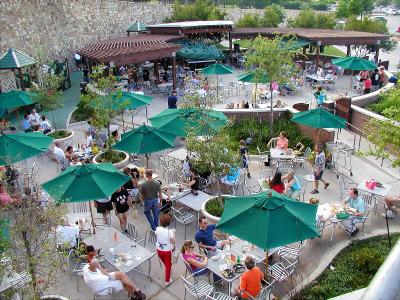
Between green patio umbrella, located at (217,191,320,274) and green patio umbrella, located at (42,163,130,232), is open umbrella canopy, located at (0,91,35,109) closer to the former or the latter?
green patio umbrella, located at (42,163,130,232)

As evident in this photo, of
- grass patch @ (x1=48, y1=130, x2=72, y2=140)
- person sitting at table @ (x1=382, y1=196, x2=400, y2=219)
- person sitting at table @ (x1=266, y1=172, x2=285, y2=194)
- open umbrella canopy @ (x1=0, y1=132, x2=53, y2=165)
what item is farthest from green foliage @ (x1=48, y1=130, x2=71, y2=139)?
person sitting at table @ (x1=382, y1=196, x2=400, y2=219)

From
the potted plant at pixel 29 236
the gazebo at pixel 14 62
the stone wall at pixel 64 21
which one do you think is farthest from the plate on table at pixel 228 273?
the stone wall at pixel 64 21

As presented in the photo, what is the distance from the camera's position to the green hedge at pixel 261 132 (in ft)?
48.6

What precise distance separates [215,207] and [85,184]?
308 cm

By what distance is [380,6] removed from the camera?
14088cm

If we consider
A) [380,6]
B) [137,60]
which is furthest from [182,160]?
[380,6]

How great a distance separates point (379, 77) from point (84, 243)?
19218mm

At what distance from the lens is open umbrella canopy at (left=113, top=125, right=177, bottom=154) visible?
10.9 metres

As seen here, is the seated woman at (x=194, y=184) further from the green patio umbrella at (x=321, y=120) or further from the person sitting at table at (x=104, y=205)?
the green patio umbrella at (x=321, y=120)

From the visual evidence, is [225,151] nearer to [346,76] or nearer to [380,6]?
[346,76]

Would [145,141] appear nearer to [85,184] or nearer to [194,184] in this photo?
[194,184]

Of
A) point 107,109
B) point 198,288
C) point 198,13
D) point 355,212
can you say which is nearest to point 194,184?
point 198,288

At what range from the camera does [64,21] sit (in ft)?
103

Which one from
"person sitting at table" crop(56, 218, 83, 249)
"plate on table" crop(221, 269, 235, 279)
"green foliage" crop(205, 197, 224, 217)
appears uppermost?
"person sitting at table" crop(56, 218, 83, 249)
